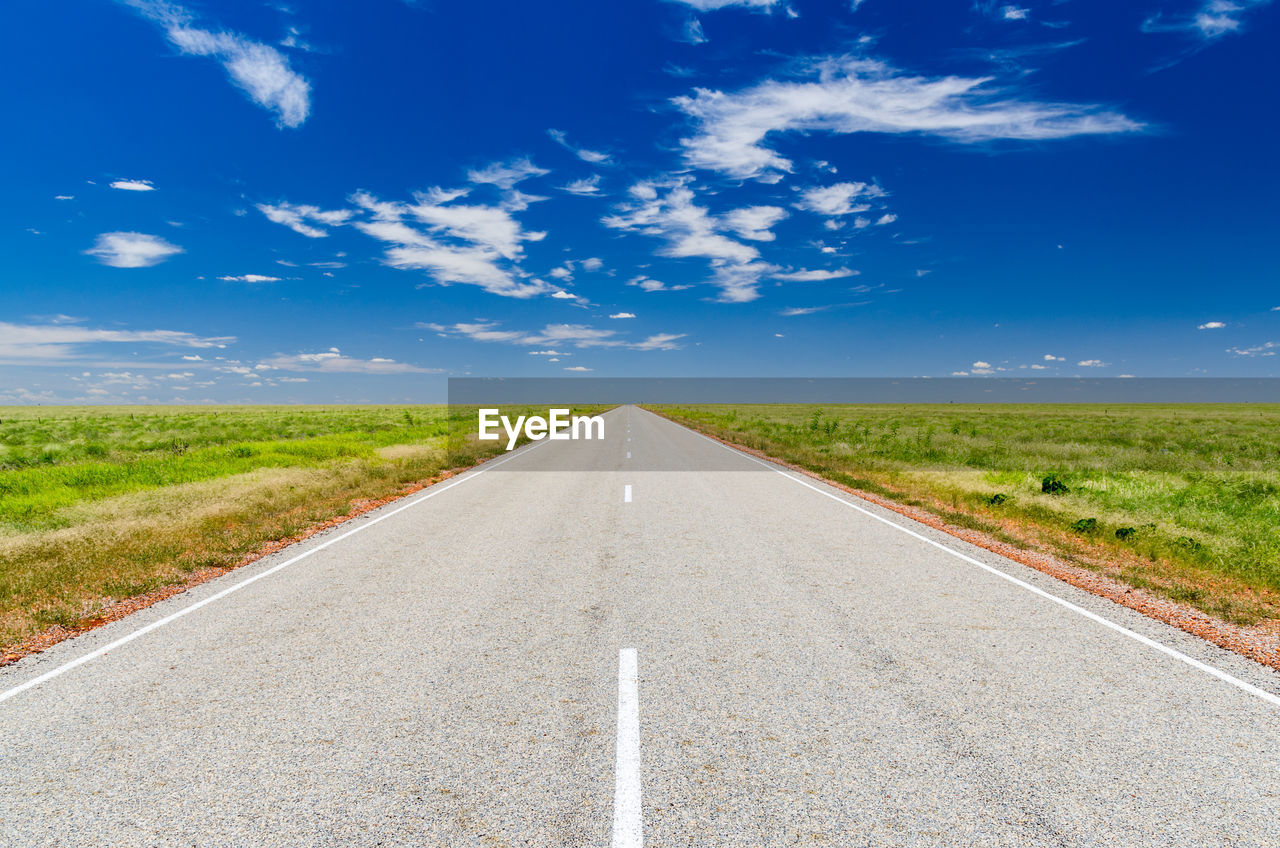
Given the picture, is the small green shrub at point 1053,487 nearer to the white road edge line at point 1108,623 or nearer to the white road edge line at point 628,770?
the white road edge line at point 1108,623

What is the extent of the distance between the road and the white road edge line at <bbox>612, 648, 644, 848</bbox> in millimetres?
16

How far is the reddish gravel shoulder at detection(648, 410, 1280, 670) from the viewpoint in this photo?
544 cm

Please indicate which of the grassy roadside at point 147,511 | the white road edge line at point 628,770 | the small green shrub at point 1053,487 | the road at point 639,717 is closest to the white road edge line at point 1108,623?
the road at point 639,717

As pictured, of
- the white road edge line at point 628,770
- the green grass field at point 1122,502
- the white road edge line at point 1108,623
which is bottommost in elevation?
the green grass field at point 1122,502

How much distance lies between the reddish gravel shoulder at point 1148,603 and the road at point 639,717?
1.10ft

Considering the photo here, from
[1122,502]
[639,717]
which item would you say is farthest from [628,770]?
Answer: [1122,502]

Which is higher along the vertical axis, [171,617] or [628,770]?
[628,770]

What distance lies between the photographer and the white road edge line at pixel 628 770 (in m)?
2.92

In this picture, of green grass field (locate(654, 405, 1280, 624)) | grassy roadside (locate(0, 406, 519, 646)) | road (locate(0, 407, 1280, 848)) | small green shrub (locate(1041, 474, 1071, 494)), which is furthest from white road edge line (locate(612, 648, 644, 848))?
small green shrub (locate(1041, 474, 1071, 494))

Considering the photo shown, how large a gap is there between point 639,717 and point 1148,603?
5.97m

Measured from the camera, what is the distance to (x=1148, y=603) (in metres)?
6.66

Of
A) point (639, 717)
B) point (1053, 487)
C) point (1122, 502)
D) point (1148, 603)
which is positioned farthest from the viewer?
point (1053, 487)

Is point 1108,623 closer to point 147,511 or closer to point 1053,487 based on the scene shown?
point 1053,487

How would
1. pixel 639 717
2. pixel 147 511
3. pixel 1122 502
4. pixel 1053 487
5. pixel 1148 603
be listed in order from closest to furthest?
pixel 639 717 → pixel 1148 603 → pixel 147 511 → pixel 1122 502 → pixel 1053 487
